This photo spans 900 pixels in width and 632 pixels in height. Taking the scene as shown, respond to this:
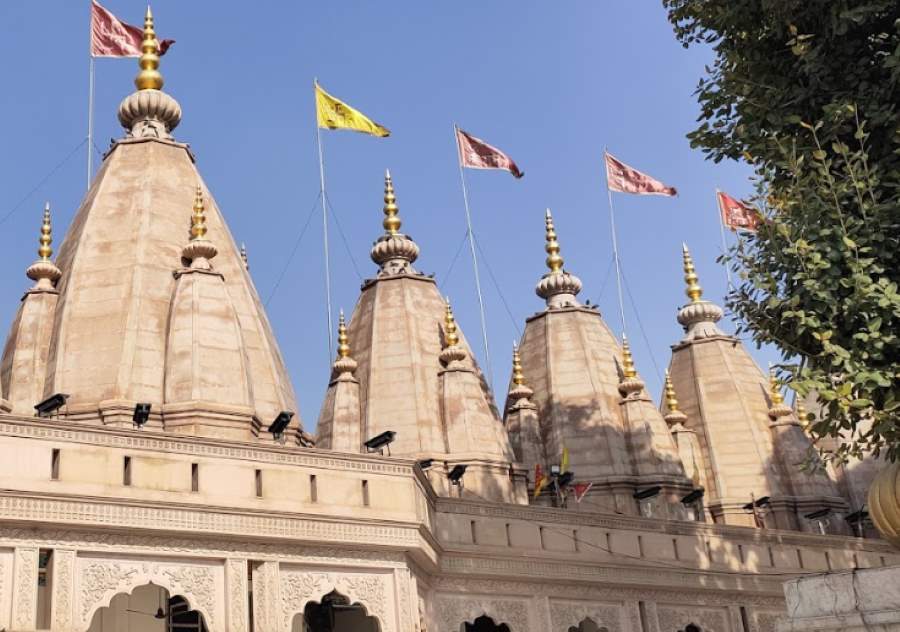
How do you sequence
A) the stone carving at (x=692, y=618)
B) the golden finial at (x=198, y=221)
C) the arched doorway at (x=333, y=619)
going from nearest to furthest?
the arched doorway at (x=333, y=619) → the stone carving at (x=692, y=618) → the golden finial at (x=198, y=221)

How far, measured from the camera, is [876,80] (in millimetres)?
14188

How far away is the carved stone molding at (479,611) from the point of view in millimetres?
21656

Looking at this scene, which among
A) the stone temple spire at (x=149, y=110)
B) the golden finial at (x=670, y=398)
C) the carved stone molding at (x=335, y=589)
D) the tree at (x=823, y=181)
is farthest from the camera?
the golden finial at (x=670, y=398)

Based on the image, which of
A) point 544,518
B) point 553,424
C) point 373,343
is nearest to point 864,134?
point 544,518

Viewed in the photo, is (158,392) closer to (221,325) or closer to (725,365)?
(221,325)

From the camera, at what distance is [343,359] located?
31266 millimetres

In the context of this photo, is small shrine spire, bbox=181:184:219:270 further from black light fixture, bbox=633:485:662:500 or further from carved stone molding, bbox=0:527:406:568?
black light fixture, bbox=633:485:662:500

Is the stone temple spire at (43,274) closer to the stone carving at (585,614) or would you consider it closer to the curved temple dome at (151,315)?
the curved temple dome at (151,315)

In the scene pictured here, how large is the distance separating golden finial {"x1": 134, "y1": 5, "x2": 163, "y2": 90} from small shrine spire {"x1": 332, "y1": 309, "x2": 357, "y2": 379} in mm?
8079

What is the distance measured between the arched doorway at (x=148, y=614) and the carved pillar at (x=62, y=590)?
16.5 feet

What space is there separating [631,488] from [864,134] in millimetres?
22197

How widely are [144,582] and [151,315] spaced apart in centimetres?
951

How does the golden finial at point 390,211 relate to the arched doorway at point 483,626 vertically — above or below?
above

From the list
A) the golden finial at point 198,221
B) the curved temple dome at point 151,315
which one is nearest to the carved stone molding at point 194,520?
the curved temple dome at point 151,315
